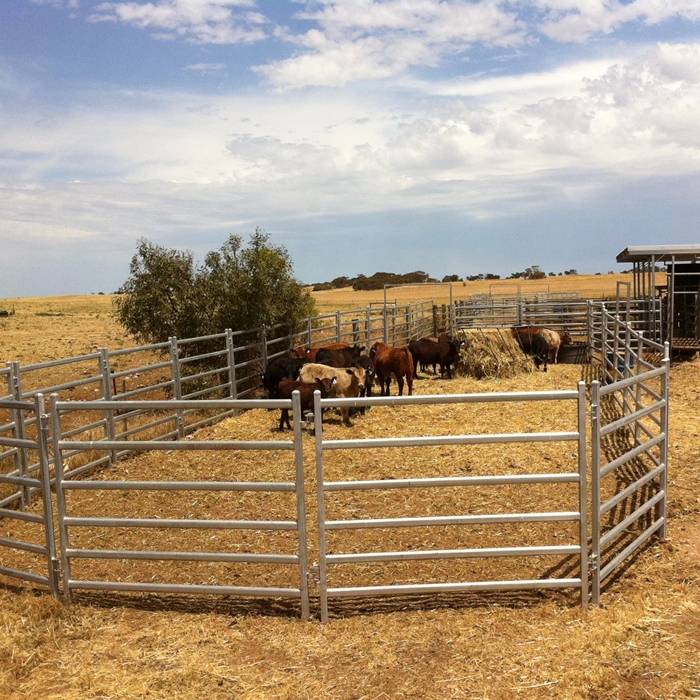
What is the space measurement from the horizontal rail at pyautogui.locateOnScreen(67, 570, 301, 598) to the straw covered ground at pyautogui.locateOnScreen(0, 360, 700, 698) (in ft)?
0.48

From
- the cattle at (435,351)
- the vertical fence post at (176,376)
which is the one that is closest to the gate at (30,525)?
the vertical fence post at (176,376)

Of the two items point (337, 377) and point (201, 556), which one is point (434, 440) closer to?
point (201, 556)

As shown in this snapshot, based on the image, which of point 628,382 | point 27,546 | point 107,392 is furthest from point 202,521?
point 107,392

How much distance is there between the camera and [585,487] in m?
4.66

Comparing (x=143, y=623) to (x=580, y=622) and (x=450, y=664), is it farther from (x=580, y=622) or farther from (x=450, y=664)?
(x=580, y=622)

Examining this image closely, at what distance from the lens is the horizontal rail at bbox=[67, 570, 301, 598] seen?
473 cm

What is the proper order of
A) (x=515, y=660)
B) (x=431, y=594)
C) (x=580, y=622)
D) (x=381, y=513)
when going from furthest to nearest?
(x=381, y=513)
(x=431, y=594)
(x=580, y=622)
(x=515, y=660)

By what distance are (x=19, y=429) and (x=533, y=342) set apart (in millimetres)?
13288

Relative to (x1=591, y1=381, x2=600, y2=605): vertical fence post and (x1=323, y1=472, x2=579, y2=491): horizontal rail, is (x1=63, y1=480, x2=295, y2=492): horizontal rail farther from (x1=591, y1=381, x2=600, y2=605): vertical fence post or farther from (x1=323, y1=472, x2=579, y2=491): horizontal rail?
(x1=591, y1=381, x2=600, y2=605): vertical fence post

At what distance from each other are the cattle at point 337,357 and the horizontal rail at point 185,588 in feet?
26.7

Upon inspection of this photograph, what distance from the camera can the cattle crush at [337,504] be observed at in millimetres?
4688

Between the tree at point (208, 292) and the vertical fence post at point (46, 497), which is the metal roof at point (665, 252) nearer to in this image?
the tree at point (208, 292)

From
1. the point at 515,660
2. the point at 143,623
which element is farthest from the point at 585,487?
the point at 143,623

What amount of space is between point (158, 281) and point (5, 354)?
12.7m
